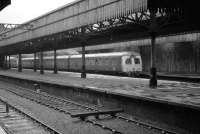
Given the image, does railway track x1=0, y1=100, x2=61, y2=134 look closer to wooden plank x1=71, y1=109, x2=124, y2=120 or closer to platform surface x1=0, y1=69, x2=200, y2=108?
wooden plank x1=71, y1=109, x2=124, y2=120

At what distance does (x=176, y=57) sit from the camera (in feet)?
99.1

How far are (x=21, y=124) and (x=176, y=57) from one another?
72.7 feet

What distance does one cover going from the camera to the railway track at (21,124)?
965 centimetres

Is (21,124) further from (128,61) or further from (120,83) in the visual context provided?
(128,61)

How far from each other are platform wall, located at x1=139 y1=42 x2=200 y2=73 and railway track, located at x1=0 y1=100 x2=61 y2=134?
19.2m

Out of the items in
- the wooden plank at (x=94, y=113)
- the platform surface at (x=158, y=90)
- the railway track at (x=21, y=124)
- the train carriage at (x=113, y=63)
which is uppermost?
the train carriage at (x=113, y=63)

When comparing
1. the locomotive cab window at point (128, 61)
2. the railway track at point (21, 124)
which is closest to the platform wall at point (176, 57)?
the locomotive cab window at point (128, 61)

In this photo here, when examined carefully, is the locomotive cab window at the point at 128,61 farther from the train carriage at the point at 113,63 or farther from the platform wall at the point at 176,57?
the platform wall at the point at 176,57

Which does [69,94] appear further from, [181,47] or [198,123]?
[181,47]

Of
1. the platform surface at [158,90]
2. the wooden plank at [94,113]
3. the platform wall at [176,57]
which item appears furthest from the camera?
the platform wall at [176,57]

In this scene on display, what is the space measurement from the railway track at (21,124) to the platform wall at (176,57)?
19.2m

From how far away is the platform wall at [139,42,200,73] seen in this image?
28.0m

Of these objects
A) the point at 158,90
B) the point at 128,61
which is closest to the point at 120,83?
the point at 158,90

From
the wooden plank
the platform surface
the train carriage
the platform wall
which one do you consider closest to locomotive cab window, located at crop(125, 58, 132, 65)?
the train carriage
